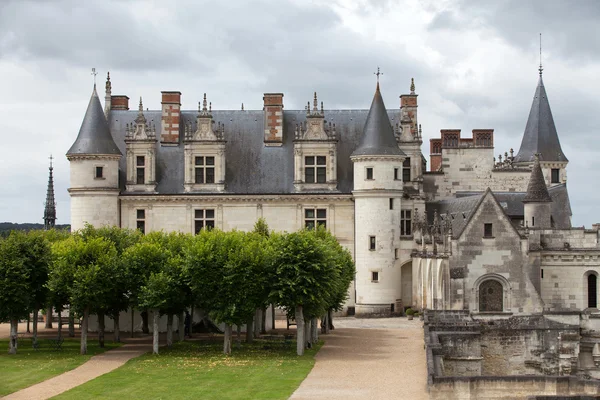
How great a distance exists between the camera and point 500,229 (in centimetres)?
4803

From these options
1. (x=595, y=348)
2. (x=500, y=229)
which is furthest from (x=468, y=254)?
(x=595, y=348)

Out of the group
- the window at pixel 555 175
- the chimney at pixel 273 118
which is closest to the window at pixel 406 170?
the chimney at pixel 273 118

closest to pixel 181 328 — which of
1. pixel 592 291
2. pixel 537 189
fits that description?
pixel 537 189

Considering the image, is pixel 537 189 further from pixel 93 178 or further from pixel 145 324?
pixel 93 178

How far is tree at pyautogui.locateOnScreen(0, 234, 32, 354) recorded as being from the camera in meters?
40.5

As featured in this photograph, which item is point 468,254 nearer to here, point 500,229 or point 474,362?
point 500,229

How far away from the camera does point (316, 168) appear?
58656mm

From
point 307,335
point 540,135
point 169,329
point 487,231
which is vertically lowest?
point 307,335

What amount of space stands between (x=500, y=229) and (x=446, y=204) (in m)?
11.9

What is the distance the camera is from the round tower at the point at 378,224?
186 feet

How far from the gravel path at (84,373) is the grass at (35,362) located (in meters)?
0.39

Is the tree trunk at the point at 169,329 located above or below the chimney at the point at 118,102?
below

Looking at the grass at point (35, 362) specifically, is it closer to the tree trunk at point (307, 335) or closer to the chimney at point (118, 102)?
the tree trunk at point (307, 335)

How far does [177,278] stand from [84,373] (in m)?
7.23
